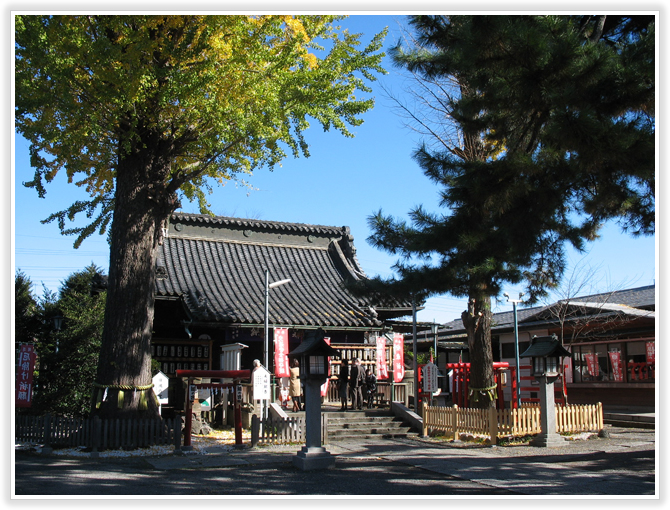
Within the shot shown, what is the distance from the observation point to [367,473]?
31.2ft

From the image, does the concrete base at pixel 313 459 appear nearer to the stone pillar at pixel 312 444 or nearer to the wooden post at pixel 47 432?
the stone pillar at pixel 312 444

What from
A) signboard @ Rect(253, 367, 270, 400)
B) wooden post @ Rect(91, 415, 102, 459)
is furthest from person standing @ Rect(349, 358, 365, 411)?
wooden post @ Rect(91, 415, 102, 459)

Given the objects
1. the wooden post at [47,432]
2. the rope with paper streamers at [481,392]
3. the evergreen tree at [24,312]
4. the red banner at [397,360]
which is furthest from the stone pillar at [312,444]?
the evergreen tree at [24,312]

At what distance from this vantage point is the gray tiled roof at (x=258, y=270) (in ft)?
57.9

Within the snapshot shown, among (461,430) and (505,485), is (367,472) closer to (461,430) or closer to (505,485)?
(505,485)

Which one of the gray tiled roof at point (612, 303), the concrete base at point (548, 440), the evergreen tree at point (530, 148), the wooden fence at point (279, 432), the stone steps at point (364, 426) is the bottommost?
the stone steps at point (364, 426)

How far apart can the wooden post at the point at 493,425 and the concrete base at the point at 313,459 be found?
470 cm

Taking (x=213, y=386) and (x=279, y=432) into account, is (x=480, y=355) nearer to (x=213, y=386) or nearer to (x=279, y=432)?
(x=279, y=432)

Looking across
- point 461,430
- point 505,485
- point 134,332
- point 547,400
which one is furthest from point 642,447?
point 134,332

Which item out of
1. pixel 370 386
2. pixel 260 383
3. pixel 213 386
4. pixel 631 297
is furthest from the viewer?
pixel 631 297

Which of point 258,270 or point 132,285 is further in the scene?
point 258,270

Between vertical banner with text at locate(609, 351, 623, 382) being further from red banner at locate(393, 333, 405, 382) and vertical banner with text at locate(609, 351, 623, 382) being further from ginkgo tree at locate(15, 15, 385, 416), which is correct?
ginkgo tree at locate(15, 15, 385, 416)

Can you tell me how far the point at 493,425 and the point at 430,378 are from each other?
2870 millimetres

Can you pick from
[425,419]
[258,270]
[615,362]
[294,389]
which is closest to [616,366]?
[615,362]
